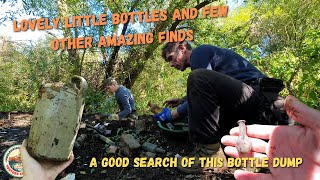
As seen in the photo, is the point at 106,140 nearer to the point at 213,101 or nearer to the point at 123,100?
the point at 213,101

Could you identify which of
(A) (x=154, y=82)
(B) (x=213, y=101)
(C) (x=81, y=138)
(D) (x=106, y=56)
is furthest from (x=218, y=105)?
(A) (x=154, y=82)

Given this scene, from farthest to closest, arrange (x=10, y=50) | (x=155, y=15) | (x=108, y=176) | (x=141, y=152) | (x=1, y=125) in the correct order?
1. (x=10, y=50)
2. (x=155, y=15)
3. (x=1, y=125)
4. (x=141, y=152)
5. (x=108, y=176)

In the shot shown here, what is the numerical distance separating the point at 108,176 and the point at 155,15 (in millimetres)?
7130

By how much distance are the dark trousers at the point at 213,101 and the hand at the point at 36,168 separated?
1037mm

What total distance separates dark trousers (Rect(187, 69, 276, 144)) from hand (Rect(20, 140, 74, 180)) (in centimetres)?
104

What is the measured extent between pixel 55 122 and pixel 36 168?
1.00 ft

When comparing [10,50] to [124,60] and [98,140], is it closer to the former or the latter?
[124,60]

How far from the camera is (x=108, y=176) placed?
2475 mm

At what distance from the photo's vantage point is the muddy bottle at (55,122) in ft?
6.22

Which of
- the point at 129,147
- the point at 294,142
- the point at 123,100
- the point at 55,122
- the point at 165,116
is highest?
the point at 294,142

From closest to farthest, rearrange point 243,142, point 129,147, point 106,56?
point 243,142 → point 129,147 → point 106,56

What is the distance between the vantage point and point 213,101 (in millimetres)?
2242

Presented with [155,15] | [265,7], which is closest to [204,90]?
[155,15]

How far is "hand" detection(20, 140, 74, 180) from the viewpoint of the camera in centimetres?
180
